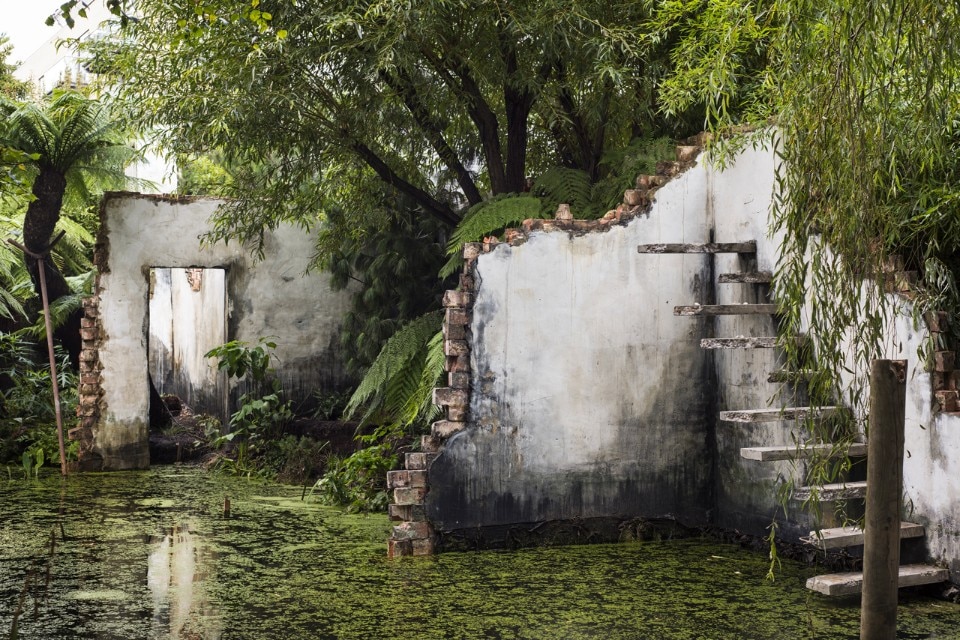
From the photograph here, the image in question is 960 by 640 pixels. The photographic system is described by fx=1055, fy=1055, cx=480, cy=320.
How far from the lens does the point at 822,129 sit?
12.9ft

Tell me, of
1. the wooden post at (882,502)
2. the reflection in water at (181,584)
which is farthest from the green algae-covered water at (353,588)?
the wooden post at (882,502)

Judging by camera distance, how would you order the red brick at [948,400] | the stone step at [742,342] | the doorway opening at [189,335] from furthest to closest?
the doorway opening at [189,335], the stone step at [742,342], the red brick at [948,400]

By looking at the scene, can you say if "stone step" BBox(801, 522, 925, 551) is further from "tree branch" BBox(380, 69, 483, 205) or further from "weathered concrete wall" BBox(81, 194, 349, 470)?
"weathered concrete wall" BBox(81, 194, 349, 470)

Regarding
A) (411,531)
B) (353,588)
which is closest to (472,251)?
(411,531)

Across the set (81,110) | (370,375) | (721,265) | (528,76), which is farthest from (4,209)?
(721,265)

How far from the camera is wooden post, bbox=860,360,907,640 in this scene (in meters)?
3.49

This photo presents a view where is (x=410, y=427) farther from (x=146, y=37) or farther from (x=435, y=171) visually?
(x=146, y=37)

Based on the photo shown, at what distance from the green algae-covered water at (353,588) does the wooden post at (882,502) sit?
1.42m

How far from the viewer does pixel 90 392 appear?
10.1 meters

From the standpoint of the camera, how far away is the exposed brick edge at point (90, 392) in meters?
10.0

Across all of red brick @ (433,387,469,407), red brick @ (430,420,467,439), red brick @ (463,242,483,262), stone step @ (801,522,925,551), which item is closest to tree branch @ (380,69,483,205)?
red brick @ (463,242,483,262)

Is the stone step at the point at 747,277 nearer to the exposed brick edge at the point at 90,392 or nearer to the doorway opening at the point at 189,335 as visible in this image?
the doorway opening at the point at 189,335

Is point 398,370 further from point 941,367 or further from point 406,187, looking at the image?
point 941,367

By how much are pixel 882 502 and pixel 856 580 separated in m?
1.80
